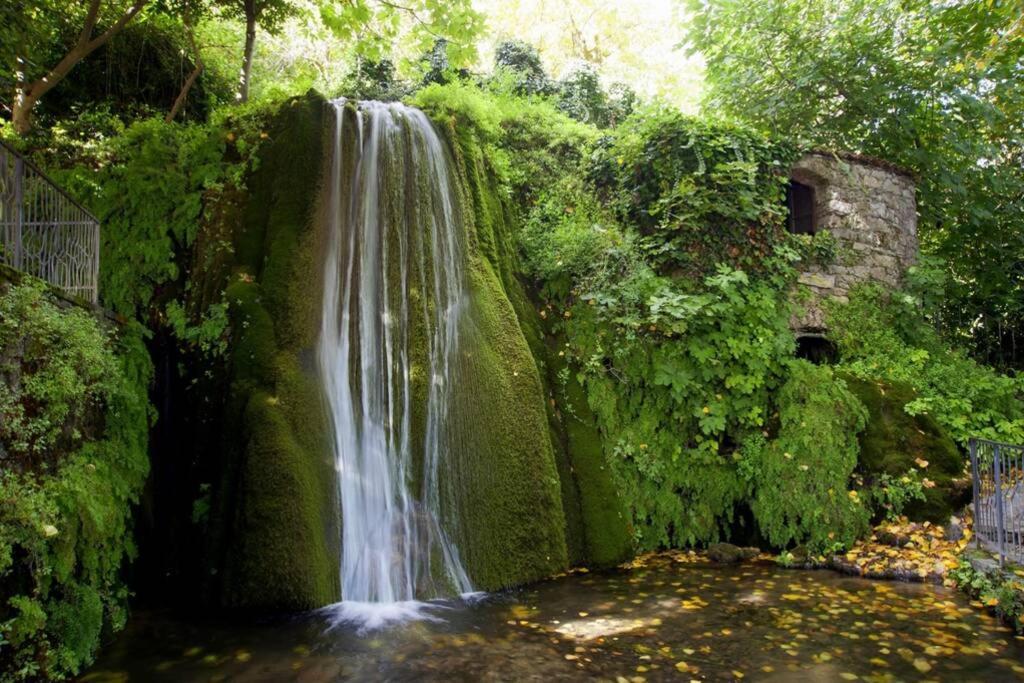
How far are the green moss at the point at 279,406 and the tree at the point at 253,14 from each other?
367 centimetres

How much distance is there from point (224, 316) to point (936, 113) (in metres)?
11.8

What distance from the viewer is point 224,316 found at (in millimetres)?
6656

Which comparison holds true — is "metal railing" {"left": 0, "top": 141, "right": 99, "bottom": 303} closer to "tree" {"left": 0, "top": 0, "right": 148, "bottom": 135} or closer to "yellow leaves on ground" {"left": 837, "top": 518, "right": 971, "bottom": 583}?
"tree" {"left": 0, "top": 0, "right": 148, "bottom": 135}

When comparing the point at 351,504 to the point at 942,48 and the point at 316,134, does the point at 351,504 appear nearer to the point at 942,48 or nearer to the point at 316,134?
A: the point at 316,134

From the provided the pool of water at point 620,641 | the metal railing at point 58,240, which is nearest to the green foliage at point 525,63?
the metal railing at point 58,240

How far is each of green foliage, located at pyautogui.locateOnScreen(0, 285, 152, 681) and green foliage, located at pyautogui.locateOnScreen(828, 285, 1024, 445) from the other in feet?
26.4

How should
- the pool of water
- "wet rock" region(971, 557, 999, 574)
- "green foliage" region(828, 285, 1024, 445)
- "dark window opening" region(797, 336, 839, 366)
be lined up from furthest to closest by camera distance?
"dark window opening" region(797, 336, 839, 366) < "green foliage" region(828, 285, 1024, 445) < "wet rock" region(971, 557, 999, 574) < the pool of water

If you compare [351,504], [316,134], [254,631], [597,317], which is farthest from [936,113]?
[254,631]

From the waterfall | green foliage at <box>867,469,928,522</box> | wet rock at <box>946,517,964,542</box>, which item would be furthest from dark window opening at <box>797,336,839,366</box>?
the waterfall

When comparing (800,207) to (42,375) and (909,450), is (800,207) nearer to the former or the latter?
(909,450)

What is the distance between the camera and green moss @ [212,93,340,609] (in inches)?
208

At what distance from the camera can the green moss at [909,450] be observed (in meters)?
7.02

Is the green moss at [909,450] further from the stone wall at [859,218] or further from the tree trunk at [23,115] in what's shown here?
the tree trunk at [23,115]

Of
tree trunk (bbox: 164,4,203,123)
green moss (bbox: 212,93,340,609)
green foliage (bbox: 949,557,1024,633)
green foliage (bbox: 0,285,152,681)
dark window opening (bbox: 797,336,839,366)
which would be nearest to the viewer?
green foliage (bbox: 0,285,152,681)
